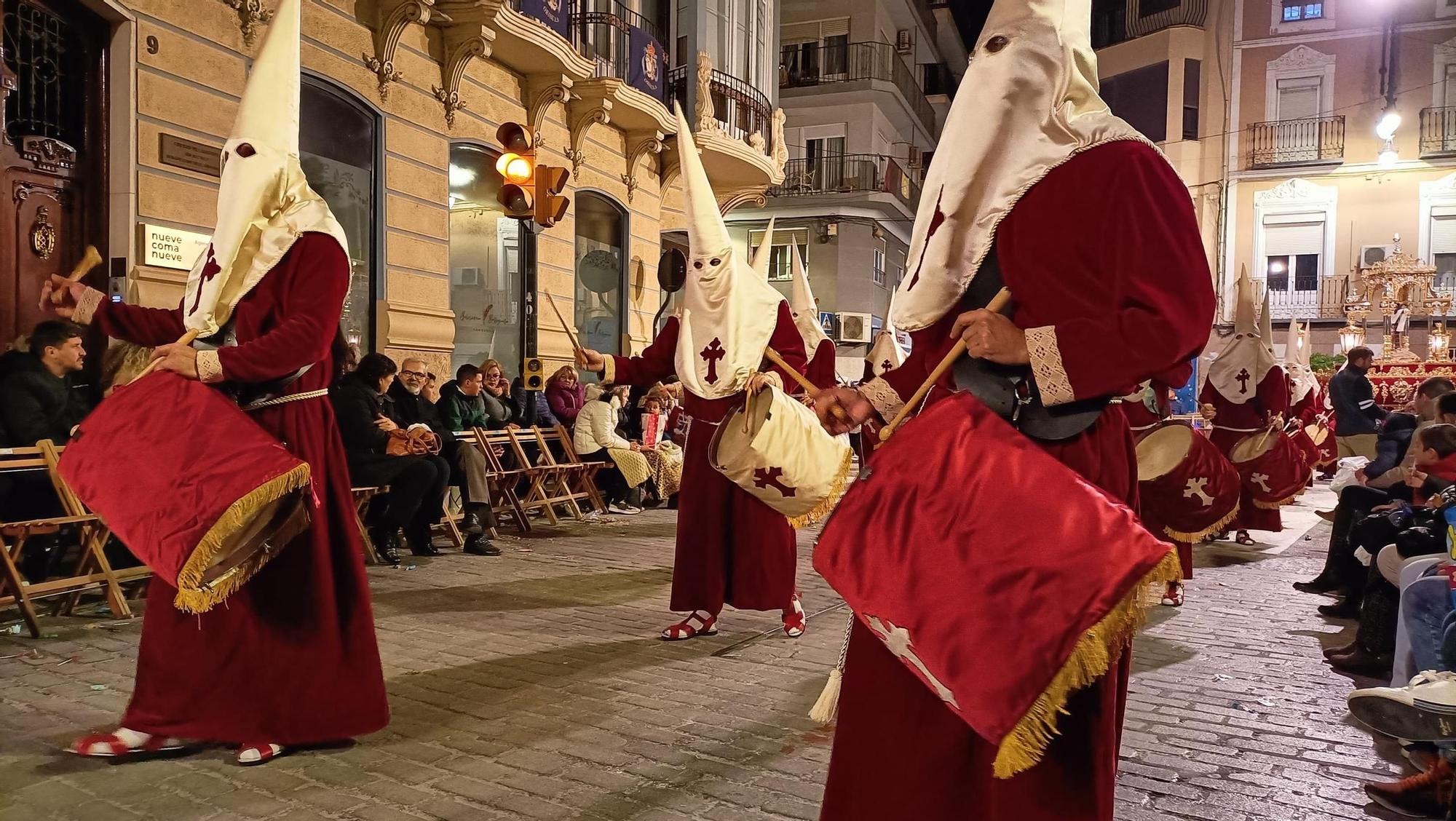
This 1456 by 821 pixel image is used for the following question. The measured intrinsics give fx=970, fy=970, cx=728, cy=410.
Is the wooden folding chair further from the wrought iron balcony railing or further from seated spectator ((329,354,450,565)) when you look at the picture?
the wrought iron balcony railing

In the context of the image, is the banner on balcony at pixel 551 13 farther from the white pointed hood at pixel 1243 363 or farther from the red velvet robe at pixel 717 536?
the white pointed hood at pixel 1243 363

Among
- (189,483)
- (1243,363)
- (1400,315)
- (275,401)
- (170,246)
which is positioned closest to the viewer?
(189,483)

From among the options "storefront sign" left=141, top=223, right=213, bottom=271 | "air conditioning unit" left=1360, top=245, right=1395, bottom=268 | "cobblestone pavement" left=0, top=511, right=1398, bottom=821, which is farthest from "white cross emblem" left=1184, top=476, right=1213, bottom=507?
"air conditioning unit" left=1360, top=245, right=1395, bottom=268

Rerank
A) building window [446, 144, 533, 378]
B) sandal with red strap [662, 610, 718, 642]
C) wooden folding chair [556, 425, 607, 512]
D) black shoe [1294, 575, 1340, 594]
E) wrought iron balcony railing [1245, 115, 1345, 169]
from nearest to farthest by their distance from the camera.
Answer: sandal with red strap [662, 610, 718, 642]
black shoe [1294, 575, 1340, 594]
wooden folding chair [556, 425, 607, 512]
building window [446, 144, 533, 378]
wrought iron balcony railing [1245, 115, 1345, 169]

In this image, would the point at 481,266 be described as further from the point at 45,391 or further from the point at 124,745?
the point at 124,745

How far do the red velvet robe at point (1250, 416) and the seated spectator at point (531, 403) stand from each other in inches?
265

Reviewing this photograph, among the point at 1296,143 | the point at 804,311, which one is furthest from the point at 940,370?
the point at 1296,143

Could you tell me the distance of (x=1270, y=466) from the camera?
8570 mm

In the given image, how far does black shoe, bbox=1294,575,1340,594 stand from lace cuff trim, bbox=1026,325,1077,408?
6.69 meters

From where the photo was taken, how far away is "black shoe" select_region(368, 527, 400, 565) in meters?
7.90

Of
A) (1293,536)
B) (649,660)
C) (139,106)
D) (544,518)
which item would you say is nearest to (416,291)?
(544,518)

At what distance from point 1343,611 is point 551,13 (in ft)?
36.1


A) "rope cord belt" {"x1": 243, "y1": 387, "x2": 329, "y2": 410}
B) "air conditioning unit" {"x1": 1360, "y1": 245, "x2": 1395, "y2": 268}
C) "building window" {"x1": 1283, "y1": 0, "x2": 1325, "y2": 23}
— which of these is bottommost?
"rope cord belt" {"x1": 243, "y1": 387, "x2": 329, "y2": 410}

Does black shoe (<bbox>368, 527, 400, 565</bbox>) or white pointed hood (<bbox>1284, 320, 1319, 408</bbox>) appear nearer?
black shoe (<bbox>368, 527, 400, 565</bbox>)
